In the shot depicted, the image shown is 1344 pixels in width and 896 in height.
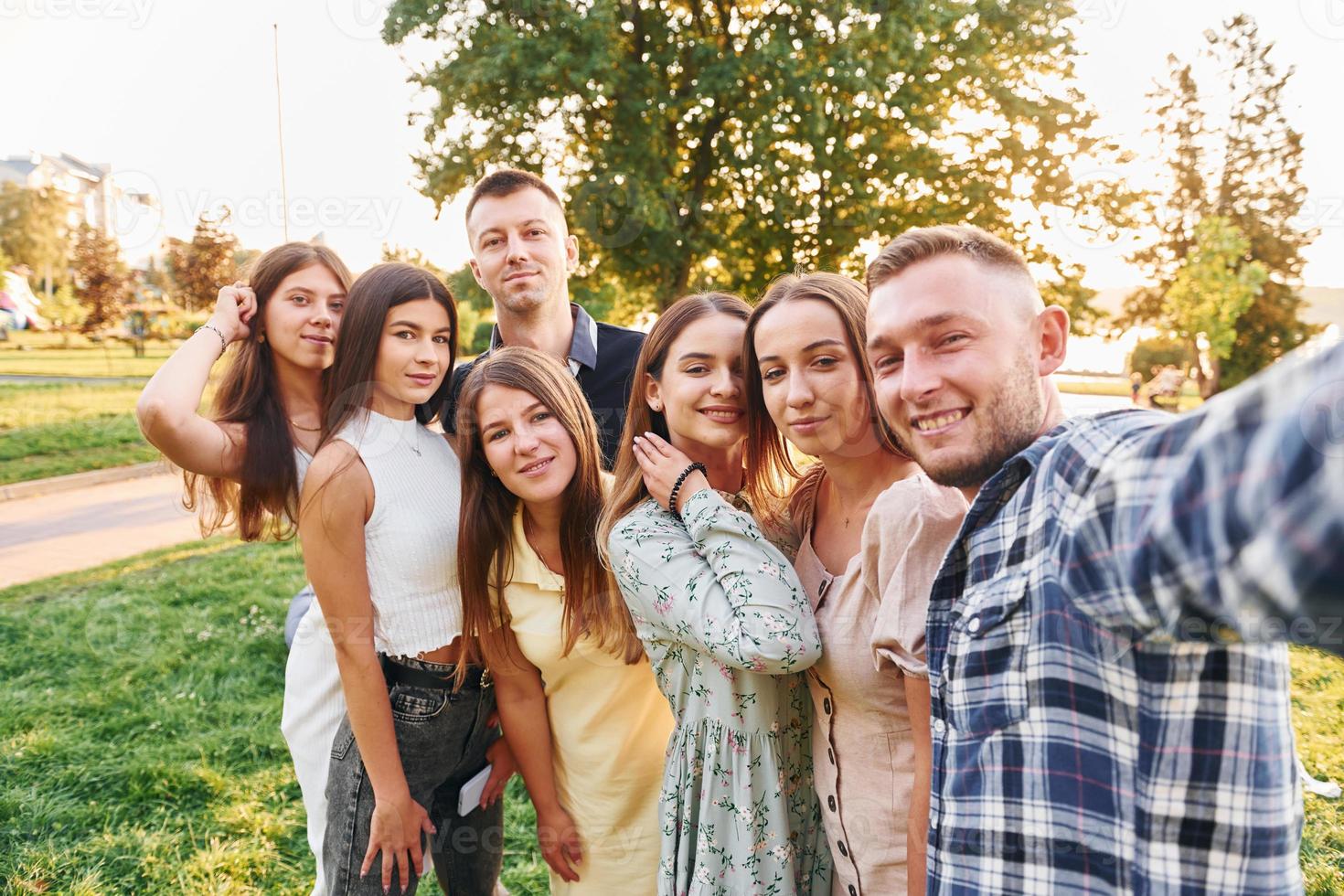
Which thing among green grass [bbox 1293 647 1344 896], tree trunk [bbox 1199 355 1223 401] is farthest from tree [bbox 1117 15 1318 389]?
green grass [bbox 1293 647 1344 896]

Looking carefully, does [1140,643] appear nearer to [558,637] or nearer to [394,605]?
[558,637]

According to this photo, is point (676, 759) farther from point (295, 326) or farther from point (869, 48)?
point (869, 48)

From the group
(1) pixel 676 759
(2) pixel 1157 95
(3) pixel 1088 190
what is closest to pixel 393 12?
(3) pixel 1088 190

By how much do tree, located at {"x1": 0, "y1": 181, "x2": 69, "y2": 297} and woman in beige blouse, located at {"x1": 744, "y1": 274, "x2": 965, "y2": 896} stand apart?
110 ft

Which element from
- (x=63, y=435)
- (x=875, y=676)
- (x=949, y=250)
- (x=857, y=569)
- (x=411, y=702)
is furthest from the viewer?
(x=63, y=435)

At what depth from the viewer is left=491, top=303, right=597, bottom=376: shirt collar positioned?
339 cm

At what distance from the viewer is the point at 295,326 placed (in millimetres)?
2758

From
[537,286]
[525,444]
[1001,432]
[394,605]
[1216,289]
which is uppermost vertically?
[1216,289]

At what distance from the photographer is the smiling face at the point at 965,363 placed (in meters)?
1.45

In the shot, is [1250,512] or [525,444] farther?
[525,444]

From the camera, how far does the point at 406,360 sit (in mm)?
2520

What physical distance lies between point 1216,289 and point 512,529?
23.9 m

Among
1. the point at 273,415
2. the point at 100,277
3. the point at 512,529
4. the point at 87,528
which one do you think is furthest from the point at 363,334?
the point at 100,277

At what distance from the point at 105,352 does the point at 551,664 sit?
3221 centimetres
